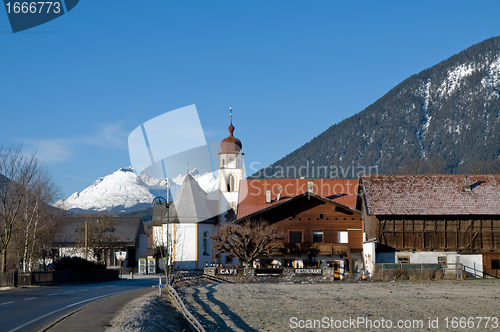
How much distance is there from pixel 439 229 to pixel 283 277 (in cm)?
1381

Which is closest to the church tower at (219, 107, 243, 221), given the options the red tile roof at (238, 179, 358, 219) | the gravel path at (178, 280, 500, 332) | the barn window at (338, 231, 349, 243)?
the red tile roof at (238, 179, 358, 219)

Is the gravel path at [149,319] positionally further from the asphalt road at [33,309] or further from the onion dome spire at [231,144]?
the onion dome spire at [231,144]

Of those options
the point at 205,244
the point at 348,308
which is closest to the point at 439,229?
the point at 348,308

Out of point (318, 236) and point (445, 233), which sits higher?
point (445, 233)

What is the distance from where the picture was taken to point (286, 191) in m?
70.7

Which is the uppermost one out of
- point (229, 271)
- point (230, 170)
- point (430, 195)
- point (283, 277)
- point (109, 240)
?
point (230, 170)

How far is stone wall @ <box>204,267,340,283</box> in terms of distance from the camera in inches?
1705

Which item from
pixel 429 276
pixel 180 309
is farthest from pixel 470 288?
pixel 180 309

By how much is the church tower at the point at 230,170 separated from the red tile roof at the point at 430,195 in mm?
38397

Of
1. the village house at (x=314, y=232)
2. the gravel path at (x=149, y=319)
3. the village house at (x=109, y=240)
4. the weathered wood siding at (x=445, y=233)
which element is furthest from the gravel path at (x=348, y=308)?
the village house at (x=109, y=240)

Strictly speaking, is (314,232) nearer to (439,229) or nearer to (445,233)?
Answer: (439,229)

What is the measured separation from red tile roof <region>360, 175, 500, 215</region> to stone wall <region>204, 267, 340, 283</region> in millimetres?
7408

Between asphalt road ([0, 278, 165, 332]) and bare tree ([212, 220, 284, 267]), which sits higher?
bare tree ([212, 220, 284, 267])

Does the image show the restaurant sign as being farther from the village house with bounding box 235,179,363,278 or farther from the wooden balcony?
the wooden balcony
